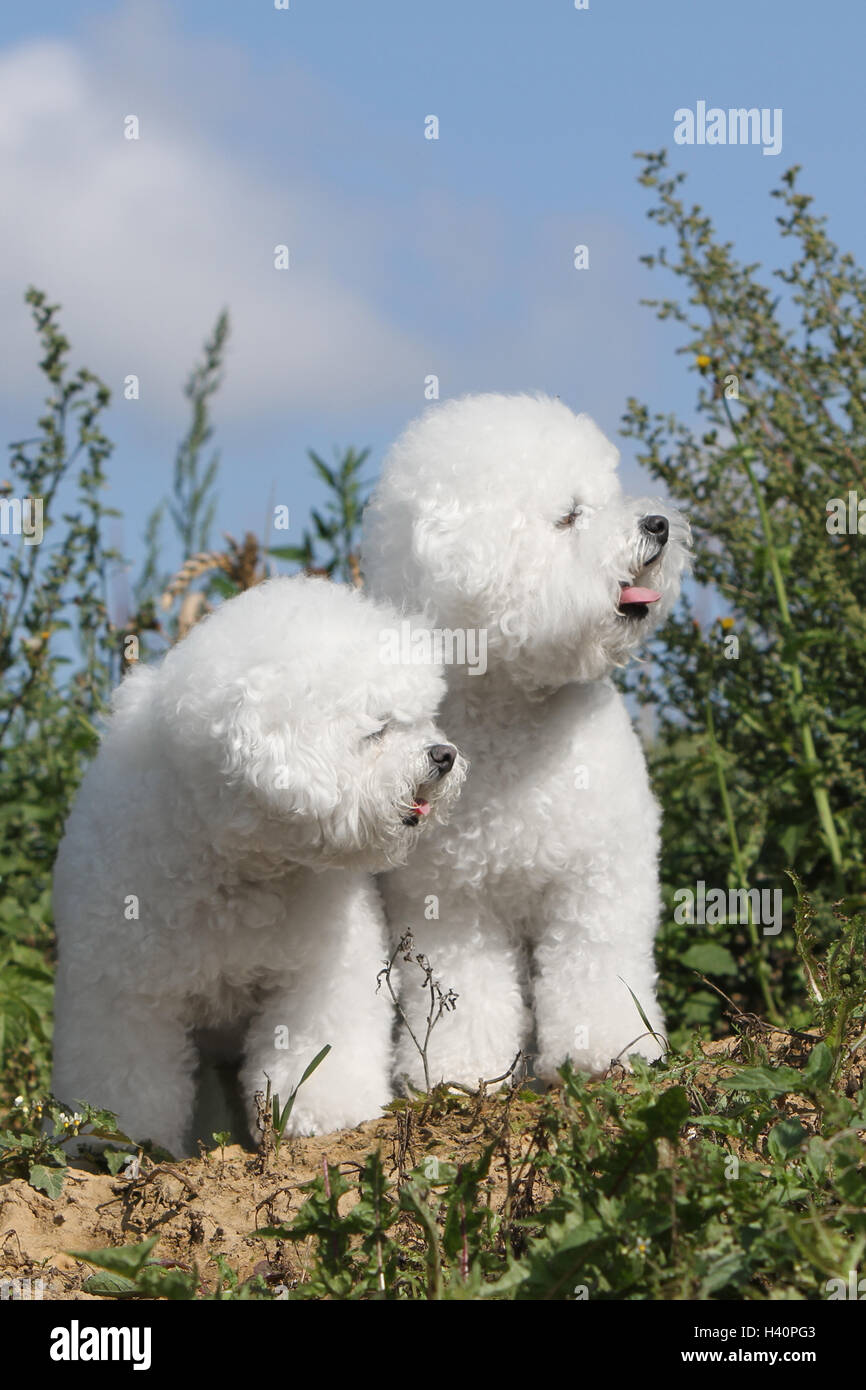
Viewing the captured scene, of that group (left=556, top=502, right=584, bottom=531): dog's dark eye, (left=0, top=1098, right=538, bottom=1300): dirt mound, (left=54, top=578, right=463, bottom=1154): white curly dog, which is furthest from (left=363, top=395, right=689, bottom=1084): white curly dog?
(left=0, top=1098, right=538, bottom=1300): dirt mound

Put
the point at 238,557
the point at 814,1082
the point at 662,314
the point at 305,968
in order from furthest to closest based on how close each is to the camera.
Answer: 1. the point at 238,557
2. the point at 662,314
3. the point at 305,968
4. the point at 814,1082

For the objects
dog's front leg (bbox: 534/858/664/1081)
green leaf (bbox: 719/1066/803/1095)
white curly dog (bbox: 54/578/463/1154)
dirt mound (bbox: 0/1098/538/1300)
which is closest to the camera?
green leaf (bbox: 719/1066/803/1095)

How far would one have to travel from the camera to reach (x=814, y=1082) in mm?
2402

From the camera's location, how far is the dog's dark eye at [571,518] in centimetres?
351

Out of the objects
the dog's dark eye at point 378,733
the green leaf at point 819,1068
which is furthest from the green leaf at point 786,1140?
the dog's dark eye at point 378,733

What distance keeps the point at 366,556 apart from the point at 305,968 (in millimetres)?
1104

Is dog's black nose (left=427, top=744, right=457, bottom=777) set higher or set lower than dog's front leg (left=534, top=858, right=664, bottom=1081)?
higher

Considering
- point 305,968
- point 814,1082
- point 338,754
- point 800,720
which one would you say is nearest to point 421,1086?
point 305,968

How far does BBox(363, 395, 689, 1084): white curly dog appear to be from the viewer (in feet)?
11.3

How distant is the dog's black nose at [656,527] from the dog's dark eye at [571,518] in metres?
0.16

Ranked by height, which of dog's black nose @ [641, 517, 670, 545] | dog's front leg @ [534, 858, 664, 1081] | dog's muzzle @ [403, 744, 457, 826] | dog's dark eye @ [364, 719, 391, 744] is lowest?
dog's front leg @ [534, 858, 664, 1081]

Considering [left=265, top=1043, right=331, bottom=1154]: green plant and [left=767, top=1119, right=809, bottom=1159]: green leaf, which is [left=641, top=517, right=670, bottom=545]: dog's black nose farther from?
[left=767, top=1119, right=809, bottom=1159]: green leaf

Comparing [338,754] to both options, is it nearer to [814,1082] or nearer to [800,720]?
[814,1082]

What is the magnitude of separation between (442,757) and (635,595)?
69 centimetres
